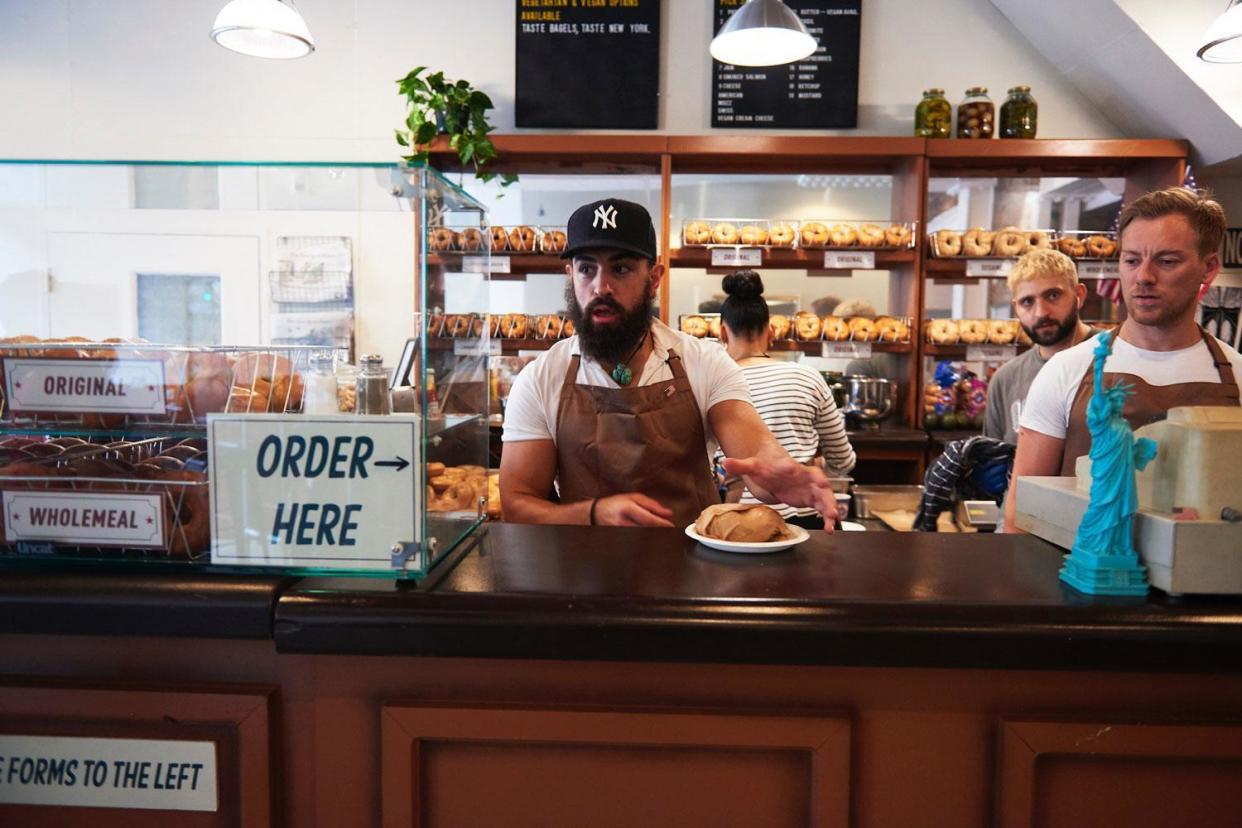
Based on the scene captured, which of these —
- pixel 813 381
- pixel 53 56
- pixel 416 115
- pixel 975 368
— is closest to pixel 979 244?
pixel 975 368

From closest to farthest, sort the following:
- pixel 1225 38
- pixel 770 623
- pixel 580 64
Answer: pixel 770 623 → pixel 1225 38 → pixel 580 64

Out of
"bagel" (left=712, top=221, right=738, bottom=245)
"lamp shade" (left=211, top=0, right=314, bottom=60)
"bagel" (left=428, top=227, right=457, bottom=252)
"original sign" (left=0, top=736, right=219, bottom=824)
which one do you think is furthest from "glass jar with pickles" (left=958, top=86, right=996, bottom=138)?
"original sign" (left=0, top=736, right=219, bottom=824)

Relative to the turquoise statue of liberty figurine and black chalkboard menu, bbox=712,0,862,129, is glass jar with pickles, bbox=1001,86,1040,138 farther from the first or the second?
the turquoise statue of liberty figurine

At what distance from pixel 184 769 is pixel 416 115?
367 centimetres

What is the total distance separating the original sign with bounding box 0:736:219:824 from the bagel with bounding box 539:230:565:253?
352cm

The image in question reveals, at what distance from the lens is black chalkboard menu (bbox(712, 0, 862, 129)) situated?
4605mm

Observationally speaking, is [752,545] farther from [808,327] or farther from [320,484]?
[808,327]

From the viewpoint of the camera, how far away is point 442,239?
40.8 inches

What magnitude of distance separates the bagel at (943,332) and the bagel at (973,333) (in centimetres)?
3

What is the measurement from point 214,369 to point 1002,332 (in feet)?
13.8

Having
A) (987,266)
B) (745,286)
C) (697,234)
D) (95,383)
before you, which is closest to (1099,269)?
(987,266)

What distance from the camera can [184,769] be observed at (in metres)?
1.03

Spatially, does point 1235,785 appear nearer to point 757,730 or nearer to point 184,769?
point 757,730

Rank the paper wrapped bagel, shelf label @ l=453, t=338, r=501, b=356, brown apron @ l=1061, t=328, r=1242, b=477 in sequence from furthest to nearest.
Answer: brown apron @ l=1061, t=328, r=1242, b=477 < the paper wrapped bagel < shelf label @ l=453, t=338, r=501, b=356
